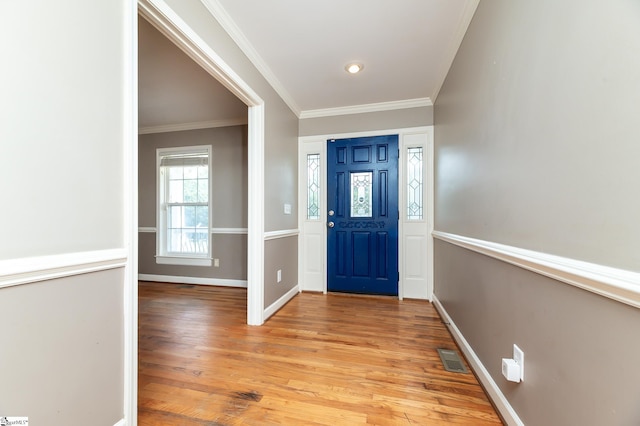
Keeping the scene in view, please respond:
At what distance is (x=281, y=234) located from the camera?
297 centimetres

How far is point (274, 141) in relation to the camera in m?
2.82

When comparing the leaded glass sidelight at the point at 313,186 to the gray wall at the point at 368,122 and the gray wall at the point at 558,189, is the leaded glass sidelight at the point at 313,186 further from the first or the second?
the gray wall at the point at 558,189

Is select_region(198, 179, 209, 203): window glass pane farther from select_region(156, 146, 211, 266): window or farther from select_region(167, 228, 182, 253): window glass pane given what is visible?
select_region(167, 228, 182, 253): window glass pane

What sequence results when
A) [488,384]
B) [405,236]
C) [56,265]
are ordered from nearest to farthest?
1. [56,265]
2. [488,384]
3. [405,236]

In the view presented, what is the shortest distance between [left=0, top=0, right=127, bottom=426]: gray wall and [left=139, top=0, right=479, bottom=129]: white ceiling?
1.12 meters

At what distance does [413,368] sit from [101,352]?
1.73 m

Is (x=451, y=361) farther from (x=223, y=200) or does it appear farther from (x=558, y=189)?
(x=223, y=200)

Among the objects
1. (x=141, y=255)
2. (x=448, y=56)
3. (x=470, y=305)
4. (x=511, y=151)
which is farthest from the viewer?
(x=141, y=255)

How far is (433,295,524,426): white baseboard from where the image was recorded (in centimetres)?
120

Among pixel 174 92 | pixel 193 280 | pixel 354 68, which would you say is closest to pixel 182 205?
pixel 193 280

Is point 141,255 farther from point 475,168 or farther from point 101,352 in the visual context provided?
point 475,168

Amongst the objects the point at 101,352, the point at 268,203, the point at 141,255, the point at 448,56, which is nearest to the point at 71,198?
the point at 101,352

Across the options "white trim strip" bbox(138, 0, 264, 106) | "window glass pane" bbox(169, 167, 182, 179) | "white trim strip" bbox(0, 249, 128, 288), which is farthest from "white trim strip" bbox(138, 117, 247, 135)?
"white trim strip" bbox(0, 249, 128, 288)

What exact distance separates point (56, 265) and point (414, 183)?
3249 millimetres
